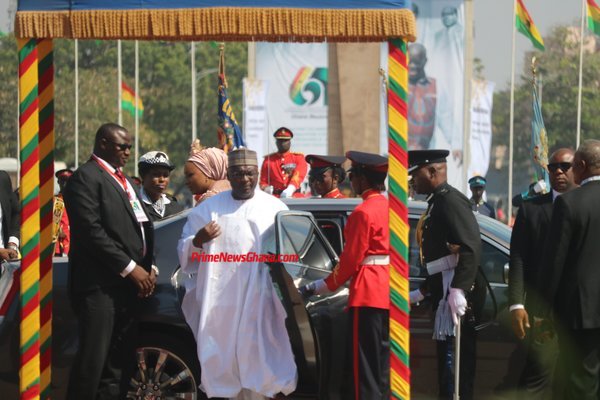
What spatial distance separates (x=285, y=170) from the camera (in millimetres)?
15367

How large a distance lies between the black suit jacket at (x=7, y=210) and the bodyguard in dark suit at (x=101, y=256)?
8.16ft

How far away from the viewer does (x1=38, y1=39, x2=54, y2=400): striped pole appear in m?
8.00

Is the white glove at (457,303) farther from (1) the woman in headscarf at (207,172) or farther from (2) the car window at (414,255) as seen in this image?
(1) the woman in headscarf at (207,172)

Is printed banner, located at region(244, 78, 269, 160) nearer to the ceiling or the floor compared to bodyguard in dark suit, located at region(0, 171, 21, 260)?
nearer to the ceiling

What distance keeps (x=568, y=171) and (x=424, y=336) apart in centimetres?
156

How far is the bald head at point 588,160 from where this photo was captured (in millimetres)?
7602

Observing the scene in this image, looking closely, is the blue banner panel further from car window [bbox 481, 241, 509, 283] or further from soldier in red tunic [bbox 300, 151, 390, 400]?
car window [bbox 481, 241, 509, 283]

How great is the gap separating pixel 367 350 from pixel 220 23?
7.51 ft

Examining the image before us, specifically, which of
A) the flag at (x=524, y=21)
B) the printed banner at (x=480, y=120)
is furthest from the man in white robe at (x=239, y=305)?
the printed banner at (x=480, y=120)

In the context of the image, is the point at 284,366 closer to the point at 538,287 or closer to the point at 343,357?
the point at 343,357

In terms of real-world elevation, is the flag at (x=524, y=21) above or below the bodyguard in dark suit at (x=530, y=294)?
above

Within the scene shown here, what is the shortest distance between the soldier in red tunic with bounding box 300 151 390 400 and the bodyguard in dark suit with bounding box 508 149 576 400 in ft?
2.78

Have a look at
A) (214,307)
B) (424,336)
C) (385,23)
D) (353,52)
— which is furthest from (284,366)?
(353,52)

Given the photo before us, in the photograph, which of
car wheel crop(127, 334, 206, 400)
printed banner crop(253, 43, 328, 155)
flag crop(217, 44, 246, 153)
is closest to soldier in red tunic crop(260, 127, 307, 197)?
flag crop(217, 44, 246, 153)
